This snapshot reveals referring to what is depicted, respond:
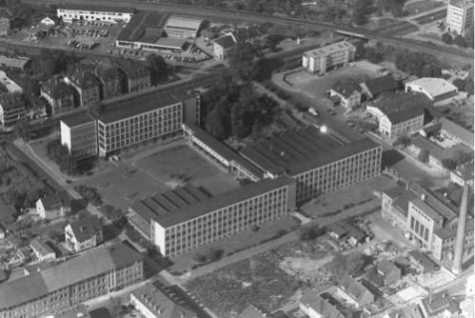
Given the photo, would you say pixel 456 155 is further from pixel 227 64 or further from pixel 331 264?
pixel 227 64

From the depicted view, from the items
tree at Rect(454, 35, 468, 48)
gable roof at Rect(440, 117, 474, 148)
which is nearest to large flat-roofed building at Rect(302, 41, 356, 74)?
tree at Rect(454, 35, 468, 48)

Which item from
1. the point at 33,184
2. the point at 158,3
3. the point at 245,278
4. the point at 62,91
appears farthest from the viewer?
the point at 158,3

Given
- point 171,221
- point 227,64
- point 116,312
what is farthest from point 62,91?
point 116,312

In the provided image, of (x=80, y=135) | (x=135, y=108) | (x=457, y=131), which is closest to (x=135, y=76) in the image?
(x=135, y=108)

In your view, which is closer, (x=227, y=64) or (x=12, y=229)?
(x=12, y=229)

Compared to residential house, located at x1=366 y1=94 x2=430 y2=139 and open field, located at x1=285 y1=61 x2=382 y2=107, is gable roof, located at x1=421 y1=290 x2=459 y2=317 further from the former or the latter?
open field, located at x1=285 y1=61 x2=382 y2=107

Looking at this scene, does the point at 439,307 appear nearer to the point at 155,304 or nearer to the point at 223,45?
the point at 155,304

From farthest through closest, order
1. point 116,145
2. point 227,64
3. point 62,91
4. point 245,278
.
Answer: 1. point 227,64
2. point 62,91
3. point 116,145
4. point 245,278
